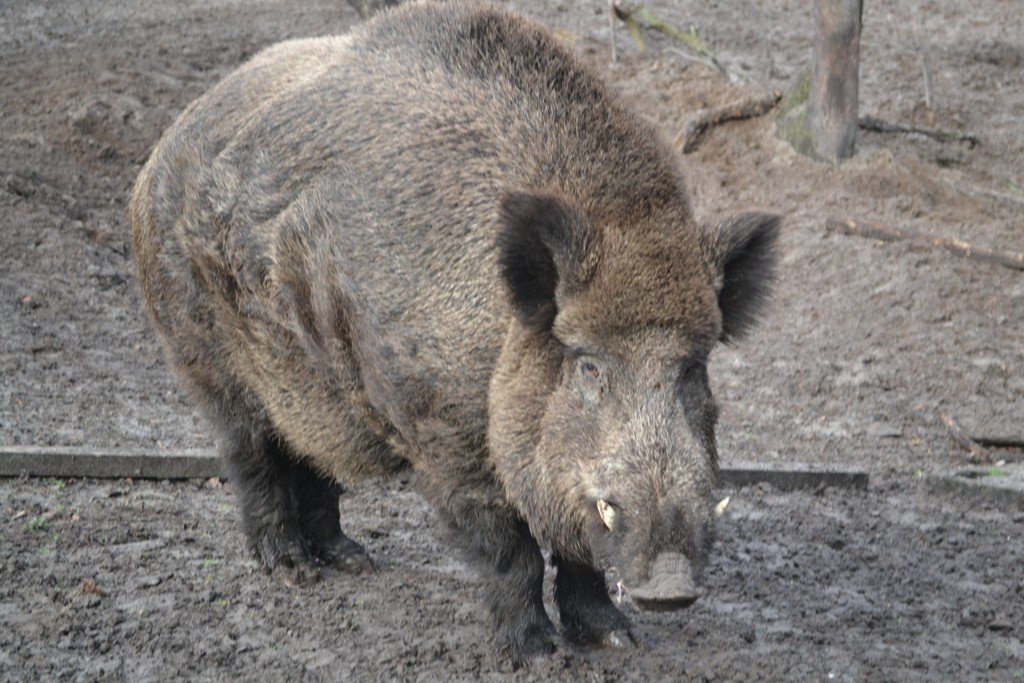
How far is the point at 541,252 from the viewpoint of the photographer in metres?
4.15

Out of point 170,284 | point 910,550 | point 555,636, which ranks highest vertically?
point 170,284

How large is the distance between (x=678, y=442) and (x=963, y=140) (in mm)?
8969

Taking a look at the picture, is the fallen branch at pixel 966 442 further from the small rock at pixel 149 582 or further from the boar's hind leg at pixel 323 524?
the small rock at pixel 149 582

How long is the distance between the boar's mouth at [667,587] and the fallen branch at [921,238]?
6764mm

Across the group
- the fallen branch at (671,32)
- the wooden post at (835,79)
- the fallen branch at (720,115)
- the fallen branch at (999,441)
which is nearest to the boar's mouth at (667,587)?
the fallen branch at (999,441)

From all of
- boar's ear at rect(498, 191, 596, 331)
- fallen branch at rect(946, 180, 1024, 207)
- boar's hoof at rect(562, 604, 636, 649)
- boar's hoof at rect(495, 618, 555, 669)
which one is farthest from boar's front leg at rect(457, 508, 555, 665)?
fallen branch at rect(946, 180, 1024, 207)

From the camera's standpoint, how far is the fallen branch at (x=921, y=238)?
374 inches

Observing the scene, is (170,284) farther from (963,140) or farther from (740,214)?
(963,140)

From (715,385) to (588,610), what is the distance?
13.8ft

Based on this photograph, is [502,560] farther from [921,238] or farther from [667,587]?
[921,238]

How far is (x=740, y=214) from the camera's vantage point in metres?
4.39

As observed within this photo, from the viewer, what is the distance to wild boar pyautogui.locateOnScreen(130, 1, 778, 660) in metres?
4.04

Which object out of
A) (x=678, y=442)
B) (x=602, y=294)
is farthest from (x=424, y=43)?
(x=678, y=442)

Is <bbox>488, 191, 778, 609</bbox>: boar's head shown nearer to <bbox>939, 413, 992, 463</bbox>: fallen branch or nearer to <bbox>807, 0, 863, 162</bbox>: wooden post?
<bbox>939, 413, 992, 463</bbox>: fallen branch
